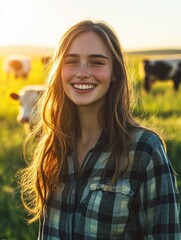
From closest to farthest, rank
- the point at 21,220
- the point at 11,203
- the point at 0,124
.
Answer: the point at 21,220, the point at 11,203, the point at 0,124

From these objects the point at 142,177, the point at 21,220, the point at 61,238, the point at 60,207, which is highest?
the point at 142,177

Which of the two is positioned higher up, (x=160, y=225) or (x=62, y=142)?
(x=62, y=142)

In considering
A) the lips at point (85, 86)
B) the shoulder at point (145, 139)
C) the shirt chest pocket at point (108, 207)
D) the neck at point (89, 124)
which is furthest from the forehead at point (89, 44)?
the shirt chest pocket at point (108, 207)

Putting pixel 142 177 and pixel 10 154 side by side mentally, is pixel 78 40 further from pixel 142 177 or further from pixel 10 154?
pixel 10 154

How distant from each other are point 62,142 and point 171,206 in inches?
22.4

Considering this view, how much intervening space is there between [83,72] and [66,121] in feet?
1.09

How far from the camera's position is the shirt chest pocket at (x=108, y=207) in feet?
6.13

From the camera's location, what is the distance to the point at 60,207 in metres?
2.07

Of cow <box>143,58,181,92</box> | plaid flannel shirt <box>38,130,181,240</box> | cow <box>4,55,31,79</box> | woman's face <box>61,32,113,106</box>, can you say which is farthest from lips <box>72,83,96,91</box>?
cow <box>4,55,31,79</box>

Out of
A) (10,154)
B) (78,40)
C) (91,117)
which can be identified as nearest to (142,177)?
(91,117)

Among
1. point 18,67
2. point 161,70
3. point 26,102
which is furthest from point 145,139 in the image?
point 18,67

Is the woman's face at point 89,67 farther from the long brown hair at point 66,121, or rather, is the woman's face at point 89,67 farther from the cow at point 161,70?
the cow at point 161,70

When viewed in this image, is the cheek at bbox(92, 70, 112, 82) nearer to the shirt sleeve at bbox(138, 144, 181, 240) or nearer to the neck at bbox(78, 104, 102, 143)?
the neck at bbox(78, 104, 102, 143)

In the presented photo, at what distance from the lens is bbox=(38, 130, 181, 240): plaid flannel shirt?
185cm
